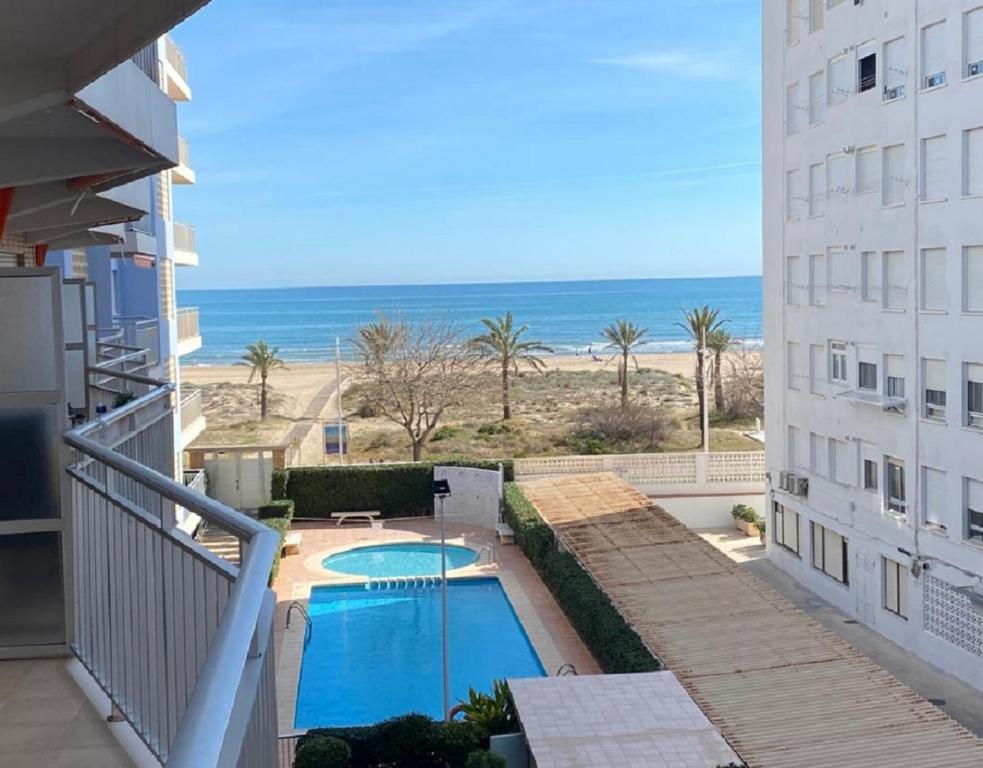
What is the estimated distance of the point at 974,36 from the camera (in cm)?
1900

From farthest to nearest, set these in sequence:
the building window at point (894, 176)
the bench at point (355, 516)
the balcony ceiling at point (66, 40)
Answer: the bench at point (355, 516) → the building window at point (894, 176) → the balcony ceiling at point (66, 40)

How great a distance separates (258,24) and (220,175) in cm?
3185

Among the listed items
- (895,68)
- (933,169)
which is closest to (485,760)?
(933,169)

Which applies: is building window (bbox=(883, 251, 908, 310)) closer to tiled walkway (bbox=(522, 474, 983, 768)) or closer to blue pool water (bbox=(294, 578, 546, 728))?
tiled walkway (bbox=(522, 474, 983, 768))

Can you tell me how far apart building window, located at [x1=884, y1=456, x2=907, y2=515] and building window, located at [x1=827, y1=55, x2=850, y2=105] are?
24.7 ft

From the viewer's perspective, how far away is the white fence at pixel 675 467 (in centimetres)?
3216

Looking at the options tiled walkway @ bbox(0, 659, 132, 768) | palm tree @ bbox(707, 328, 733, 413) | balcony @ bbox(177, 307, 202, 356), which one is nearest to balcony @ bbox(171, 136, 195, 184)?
balcony @ bbox(177, 307, 202, 356)

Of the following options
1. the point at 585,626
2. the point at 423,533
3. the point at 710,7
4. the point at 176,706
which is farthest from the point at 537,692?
the point at 710,7

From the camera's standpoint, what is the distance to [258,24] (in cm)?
9950

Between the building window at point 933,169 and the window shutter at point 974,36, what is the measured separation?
57.6 inches

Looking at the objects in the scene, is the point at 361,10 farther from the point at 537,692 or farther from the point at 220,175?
the point at 537,692

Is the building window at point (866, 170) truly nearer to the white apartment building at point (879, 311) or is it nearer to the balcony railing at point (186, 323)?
the white apartment building at point (879, 311)

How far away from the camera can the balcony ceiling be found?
15.2 ft

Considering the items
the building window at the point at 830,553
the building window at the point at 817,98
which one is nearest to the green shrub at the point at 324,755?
the building window at the point at 830,553
